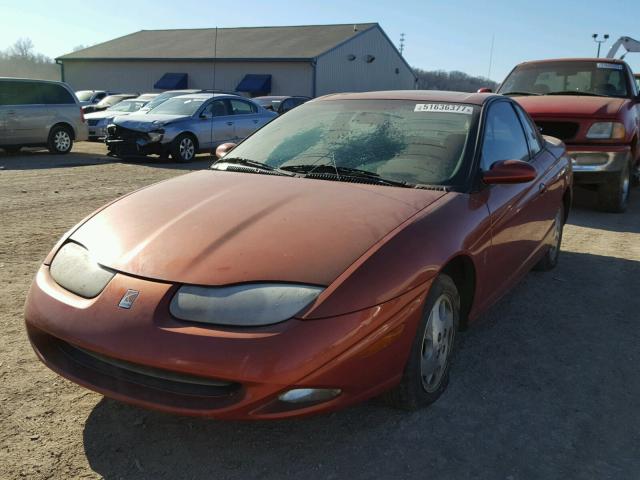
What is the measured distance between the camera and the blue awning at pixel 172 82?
37125mm

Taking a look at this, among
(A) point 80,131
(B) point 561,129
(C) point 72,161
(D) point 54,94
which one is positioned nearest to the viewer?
(B) point 561,129

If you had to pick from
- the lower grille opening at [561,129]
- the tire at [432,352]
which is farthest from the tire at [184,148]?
the tire at [432,352]

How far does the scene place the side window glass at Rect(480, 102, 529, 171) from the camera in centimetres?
365

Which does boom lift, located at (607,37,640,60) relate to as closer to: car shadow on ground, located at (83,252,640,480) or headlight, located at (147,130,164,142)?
headlight, located at (147,130,164,142)

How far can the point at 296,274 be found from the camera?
238 cm

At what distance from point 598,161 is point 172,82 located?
109 ft

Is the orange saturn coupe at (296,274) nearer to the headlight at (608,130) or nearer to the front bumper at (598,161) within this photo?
the front bumper at (598,161)

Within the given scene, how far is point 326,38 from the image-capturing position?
123 ft

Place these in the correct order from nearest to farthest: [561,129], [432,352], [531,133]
A: [432,352], [531,133], [561,129]

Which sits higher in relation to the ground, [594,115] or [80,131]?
[594,115]

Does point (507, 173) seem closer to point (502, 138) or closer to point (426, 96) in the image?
point (502, 138)

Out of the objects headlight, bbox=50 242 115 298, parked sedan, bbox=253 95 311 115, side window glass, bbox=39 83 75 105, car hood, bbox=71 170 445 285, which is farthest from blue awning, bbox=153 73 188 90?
headlight, bbox=50 242 115 298

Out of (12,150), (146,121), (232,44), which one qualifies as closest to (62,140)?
(12,150)

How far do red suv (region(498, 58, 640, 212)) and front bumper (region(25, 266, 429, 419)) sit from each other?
609cm
